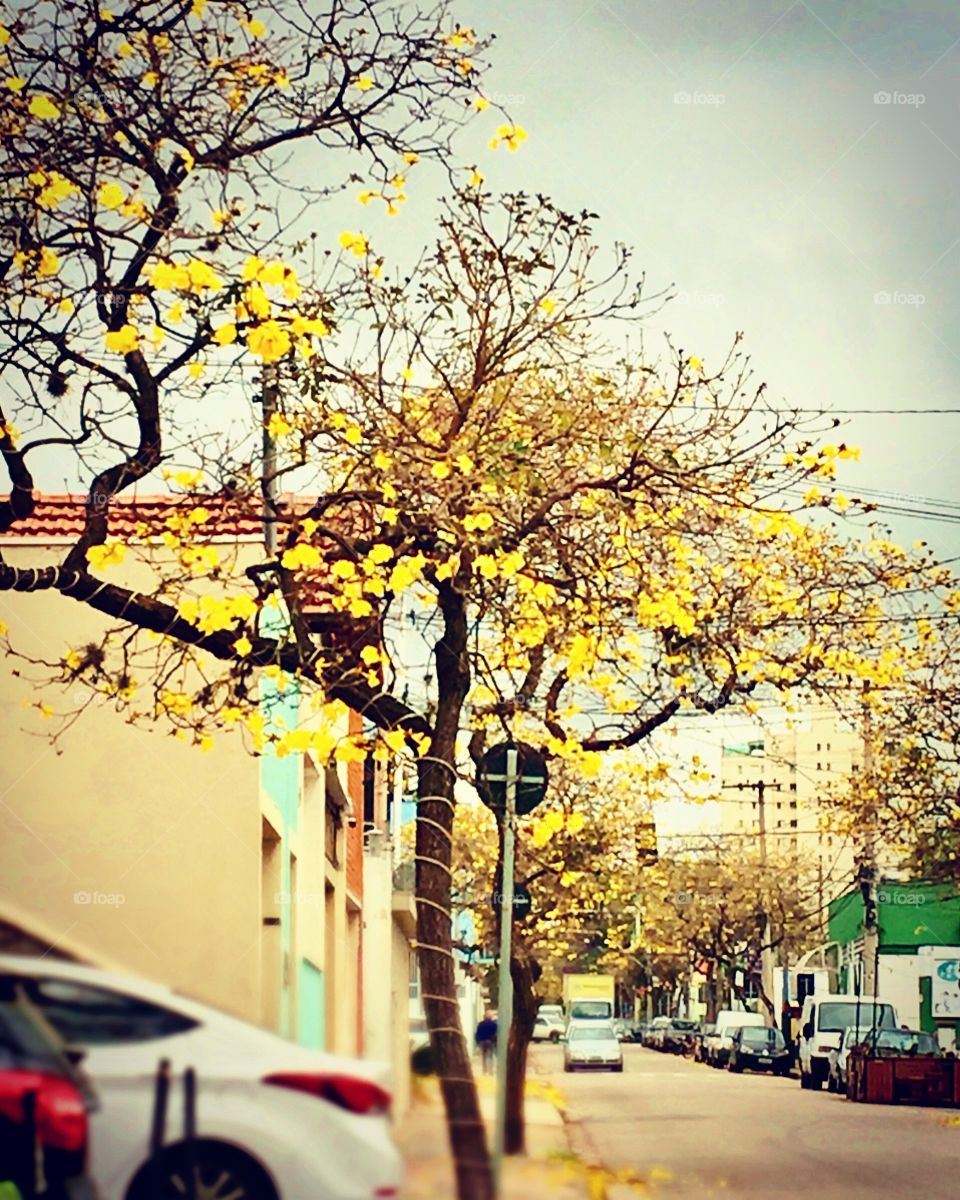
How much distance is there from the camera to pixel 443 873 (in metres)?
9.75

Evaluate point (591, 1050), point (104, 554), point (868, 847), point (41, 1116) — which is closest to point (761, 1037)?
point (591, 1050)

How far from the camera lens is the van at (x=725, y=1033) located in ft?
150

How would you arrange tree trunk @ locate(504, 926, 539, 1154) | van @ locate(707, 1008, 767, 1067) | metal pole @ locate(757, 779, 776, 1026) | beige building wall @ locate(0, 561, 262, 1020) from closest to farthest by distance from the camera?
beige building wall @ locate(0, 561, 262, 1020)
tree trunk @ locate(504, 926, 539, 1154)
van @ locate(707, 1008, 767, 1067)
metal pole @ locate(757, 779, 776, 1026)

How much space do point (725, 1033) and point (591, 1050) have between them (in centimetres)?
467

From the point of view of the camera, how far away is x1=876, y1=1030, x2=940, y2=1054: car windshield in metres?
29.4

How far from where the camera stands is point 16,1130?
566 cm

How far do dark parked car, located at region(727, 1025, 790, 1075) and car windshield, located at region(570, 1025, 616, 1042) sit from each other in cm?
325

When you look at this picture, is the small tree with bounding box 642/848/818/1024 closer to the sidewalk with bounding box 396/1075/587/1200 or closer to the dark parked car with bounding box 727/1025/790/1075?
the dark parked car with bounding box 727/1025/790/1075

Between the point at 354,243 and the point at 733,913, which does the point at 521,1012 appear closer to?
the point at 354,243

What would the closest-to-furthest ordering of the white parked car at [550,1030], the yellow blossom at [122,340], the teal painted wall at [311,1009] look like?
the teal painted wall at [311,1009], the yellow blossom at [122,340], the white parked car at [550,1030]

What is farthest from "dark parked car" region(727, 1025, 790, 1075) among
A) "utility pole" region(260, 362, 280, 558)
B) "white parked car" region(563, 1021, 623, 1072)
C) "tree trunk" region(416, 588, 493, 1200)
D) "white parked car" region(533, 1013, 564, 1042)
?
"utility pole" region(260, 362, 280, 558)

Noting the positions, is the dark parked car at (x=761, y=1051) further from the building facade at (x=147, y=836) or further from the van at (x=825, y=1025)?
the building facade at (x=147, y=836)

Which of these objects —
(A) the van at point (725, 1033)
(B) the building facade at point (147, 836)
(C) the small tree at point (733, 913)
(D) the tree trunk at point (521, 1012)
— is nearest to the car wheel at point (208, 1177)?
(B) the building facade at point (147, 836)

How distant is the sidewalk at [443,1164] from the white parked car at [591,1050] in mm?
33515
